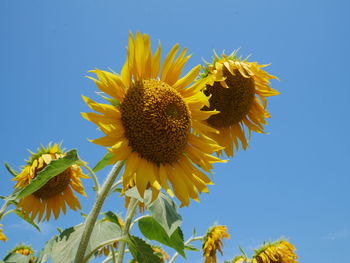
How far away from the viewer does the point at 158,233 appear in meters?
3.55

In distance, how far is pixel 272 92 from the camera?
15.2ft

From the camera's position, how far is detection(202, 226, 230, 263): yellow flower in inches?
240

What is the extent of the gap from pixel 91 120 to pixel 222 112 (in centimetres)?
213

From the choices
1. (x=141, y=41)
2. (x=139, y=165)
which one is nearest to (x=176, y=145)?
(x=139, y=165)

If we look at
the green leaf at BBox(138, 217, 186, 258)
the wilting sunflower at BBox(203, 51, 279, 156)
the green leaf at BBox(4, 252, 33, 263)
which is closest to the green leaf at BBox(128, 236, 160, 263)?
the green leaf at BBox(138, 217, 186, 258)

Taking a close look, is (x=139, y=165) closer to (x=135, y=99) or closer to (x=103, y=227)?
(x=135, y=99)

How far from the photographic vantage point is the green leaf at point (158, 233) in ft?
10.8

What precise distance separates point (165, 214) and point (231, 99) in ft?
6.33

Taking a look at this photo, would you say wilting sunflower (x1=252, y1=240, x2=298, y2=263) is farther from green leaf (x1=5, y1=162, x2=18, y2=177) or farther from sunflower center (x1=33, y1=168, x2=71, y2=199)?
green leaf (x1=5, y1=162, x2=18, y2=177)

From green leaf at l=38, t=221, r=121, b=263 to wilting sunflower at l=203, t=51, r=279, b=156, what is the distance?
1.66m

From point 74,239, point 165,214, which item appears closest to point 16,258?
point 74,239

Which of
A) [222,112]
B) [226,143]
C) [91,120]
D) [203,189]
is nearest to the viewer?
[91,120]

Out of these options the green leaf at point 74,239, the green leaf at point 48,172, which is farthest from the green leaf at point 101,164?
Answer: the green leaf at point 74,239

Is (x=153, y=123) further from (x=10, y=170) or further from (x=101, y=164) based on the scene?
(x=10, y=170)
